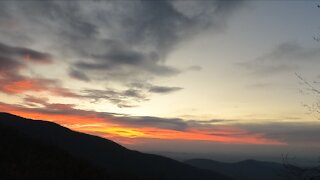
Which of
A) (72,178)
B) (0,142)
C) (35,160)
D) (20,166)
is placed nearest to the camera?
(20,166)

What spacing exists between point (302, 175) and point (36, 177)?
5327 cm

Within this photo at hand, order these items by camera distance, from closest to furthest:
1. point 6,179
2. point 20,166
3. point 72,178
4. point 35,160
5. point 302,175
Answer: point 302,175
point 6,179
point 20,166
point 72,178
point 35,160

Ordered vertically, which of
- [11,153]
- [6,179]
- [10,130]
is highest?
[10,130]

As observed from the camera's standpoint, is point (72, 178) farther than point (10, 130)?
No

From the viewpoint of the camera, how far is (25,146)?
286 feet

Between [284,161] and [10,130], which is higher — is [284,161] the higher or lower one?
the lower one

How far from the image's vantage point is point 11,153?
72688mm

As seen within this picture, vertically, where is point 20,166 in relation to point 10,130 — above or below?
below

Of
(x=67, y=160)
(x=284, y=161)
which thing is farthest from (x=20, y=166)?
(x=284, y=161)

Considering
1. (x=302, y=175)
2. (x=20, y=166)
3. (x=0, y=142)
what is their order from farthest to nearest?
(x=0, y=142), (x=20, y=166), (x=302, y=175)

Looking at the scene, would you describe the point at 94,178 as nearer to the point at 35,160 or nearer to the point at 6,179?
the point at 35,160

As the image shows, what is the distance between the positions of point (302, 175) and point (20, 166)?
5954 cm

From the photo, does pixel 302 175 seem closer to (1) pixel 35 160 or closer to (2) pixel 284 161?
(2) pixel 284 161

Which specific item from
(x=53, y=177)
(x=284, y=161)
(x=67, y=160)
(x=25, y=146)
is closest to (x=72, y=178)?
(x=53, y=177)
